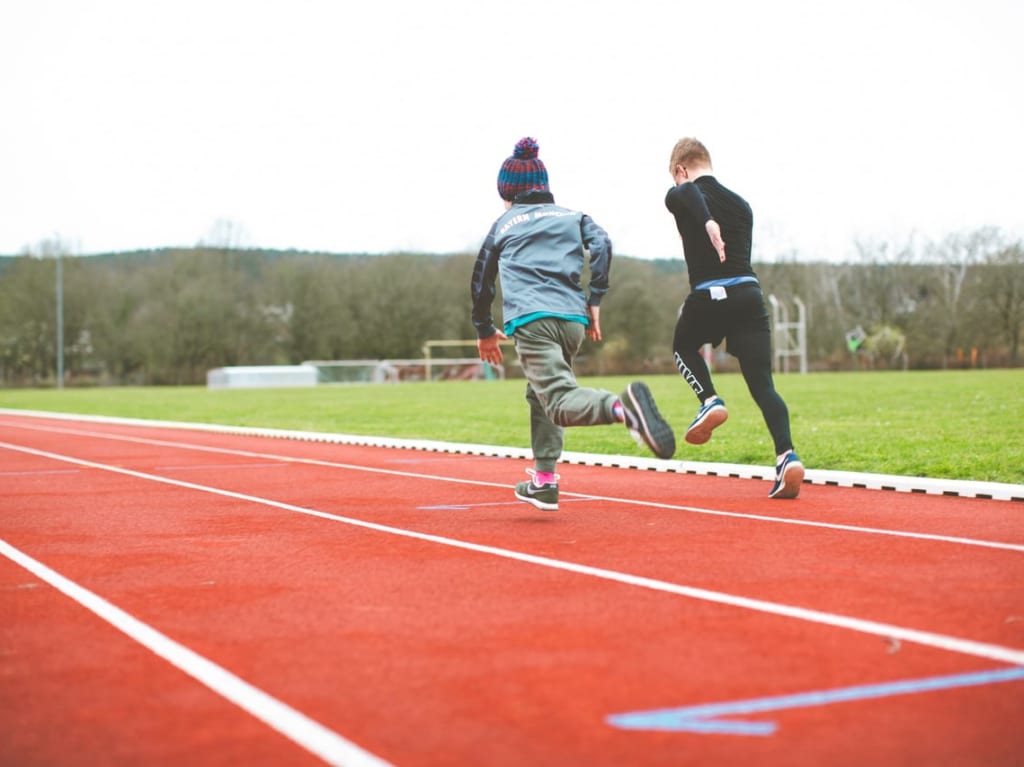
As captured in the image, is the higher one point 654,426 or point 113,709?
point 654,426

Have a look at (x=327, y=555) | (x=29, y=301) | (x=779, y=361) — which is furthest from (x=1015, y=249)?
(x=327, y=555)

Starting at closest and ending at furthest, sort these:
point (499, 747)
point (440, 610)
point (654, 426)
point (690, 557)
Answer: point (499, 747) → point (440, 610) → point (690, 557) → point (654, 426)

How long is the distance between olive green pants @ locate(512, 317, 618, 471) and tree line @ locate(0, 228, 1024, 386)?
7280 cm

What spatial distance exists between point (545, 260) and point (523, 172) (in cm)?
62

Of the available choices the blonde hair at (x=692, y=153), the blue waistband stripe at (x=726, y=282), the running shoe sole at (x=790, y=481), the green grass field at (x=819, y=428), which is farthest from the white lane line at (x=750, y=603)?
the green grass field at (x=819, y=428)

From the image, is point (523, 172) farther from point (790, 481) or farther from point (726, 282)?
point (790, 481)

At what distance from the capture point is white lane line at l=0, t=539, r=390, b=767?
9.30ft

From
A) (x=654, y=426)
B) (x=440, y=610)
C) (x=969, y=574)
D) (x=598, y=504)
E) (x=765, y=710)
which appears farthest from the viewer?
(x=598, y=504)

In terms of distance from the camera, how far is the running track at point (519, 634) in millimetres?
2920

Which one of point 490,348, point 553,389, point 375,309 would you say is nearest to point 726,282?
point 490,348

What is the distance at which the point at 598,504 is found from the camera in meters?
8.41

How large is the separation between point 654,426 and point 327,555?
181 cm

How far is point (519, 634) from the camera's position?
13.4 ft

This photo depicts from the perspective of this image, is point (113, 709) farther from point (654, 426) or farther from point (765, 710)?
point (654, 426)
